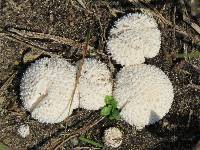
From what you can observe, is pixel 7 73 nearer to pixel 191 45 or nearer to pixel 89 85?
pixel 89 85

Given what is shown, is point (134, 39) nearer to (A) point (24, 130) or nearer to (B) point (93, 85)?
(B) point (93, 85)

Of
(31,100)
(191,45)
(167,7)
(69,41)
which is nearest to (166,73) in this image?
(191,45)

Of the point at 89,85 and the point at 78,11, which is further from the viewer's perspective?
the point at 78,11

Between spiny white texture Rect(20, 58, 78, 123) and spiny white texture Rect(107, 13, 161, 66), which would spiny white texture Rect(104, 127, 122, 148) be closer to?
spiny white texture Rect(20, 58, 78, 123)

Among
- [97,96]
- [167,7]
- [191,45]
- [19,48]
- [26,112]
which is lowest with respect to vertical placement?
[26,112]

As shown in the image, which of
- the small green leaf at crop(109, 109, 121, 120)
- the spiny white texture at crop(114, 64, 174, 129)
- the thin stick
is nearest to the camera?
the spiny white texture at crop(114, 64, 174, 129)

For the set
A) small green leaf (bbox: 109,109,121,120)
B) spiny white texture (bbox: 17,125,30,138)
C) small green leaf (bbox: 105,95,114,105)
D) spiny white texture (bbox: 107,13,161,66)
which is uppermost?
spiny white texture (bbox: 107,13,161,66)

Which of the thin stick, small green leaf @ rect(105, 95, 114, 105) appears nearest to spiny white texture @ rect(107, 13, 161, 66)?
small green leaf @ rect(105, 95, 114, 105)
